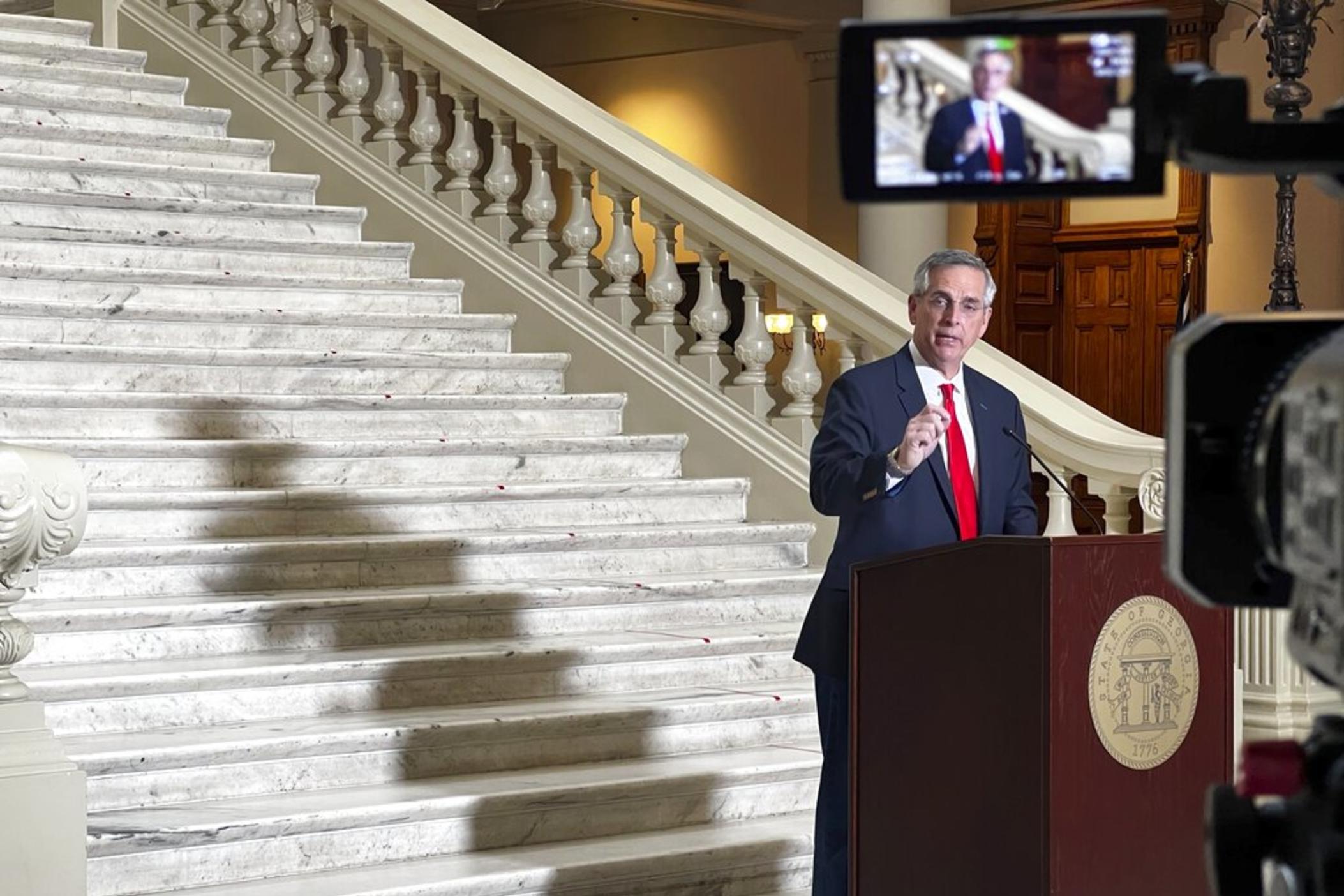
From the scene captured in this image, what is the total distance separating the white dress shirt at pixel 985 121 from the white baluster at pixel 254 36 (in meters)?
7.20

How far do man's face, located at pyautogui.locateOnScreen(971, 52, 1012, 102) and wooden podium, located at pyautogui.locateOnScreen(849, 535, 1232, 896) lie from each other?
2192mm

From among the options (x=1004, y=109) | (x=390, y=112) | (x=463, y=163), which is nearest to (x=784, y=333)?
(x=390, y=112)

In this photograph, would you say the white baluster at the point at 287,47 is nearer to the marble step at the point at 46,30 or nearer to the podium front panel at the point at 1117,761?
the marble step at the point at 46,30

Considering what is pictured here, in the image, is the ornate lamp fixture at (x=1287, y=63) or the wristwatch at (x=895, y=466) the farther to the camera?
the ornate lamp fixture at (x=1287, y=63)

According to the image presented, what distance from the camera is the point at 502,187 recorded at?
7.18 m

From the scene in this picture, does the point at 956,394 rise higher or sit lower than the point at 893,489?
higher

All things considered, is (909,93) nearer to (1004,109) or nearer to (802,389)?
(1004,109)

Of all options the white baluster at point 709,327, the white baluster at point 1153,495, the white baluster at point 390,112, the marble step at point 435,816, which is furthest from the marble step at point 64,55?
the white baluster at point 1153,495

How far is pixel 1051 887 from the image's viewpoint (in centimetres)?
329

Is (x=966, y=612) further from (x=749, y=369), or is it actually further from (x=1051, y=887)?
(x=749, y=369)

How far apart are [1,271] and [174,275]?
0.55 m

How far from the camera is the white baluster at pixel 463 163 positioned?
23.9 ft

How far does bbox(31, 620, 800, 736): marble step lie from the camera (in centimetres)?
474

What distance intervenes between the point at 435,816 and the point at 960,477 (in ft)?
5.16
